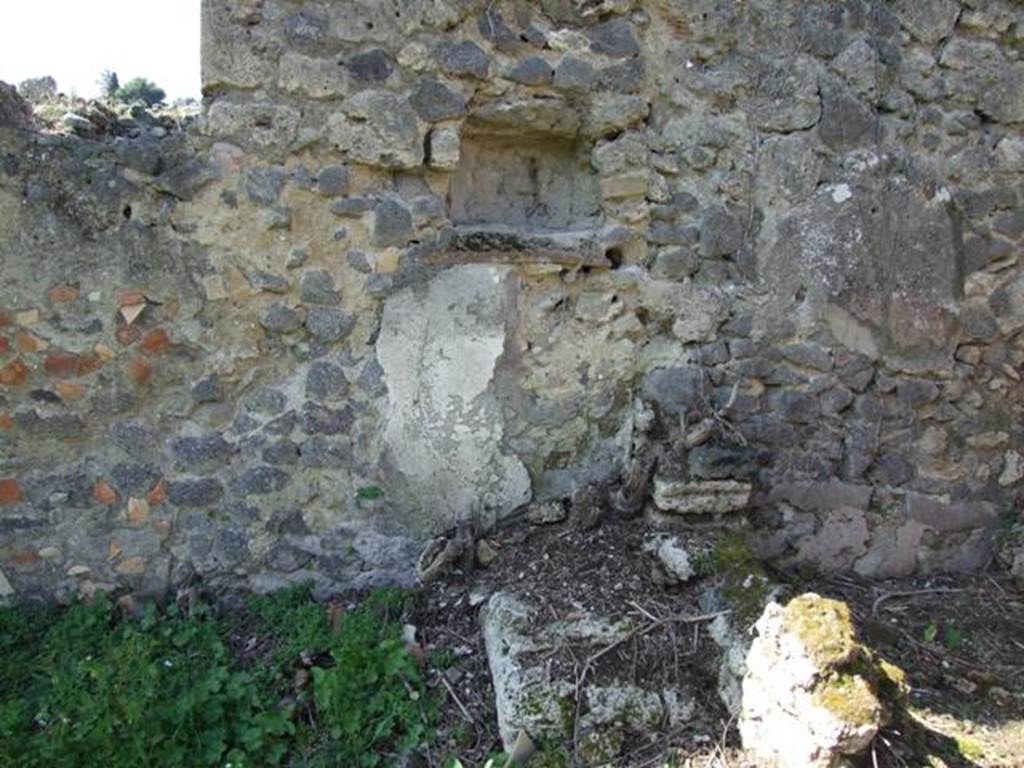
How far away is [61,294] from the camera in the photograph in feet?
8.79

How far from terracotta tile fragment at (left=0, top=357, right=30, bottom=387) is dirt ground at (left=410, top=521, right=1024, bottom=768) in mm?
1459

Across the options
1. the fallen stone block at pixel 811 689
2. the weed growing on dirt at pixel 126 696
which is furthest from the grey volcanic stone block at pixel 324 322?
the fallen stone block at pixel 811 689

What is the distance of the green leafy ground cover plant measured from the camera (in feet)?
7.29

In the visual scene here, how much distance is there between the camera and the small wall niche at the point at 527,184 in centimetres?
301

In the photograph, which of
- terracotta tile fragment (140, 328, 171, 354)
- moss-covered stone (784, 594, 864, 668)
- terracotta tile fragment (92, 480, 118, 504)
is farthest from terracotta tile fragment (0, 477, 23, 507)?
moss-covered stone (784, 594, 864, 668)

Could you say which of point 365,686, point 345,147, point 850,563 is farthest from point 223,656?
point 850,563

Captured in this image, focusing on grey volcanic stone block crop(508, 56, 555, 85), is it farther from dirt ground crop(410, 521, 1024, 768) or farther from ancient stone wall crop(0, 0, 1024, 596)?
dirt ground crop(410, 521, 1024, 768)

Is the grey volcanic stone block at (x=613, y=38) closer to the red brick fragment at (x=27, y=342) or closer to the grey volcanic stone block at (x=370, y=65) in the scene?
the grey volcanic stone block at (x=370, y=65)

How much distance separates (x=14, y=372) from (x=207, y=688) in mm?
1178

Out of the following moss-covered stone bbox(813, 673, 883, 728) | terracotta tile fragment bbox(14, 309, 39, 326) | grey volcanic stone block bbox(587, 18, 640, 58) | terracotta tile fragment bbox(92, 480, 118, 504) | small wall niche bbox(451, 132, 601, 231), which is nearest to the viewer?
moss-covered stone bbox(813, 673, 883, 728)

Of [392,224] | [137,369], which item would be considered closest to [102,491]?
[137,369]

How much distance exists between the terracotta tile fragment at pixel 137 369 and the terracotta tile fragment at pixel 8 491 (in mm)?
499

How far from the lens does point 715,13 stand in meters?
2.97

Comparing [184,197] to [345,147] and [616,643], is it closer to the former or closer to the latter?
[345,147]
